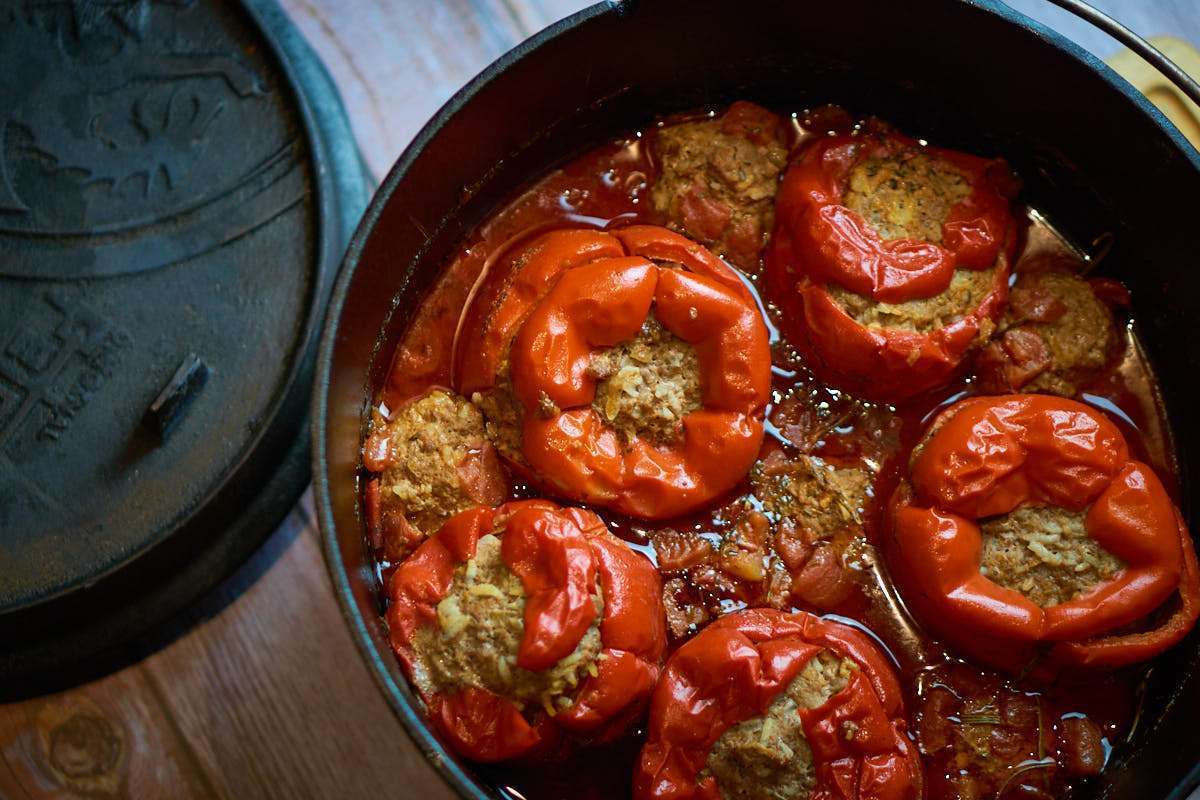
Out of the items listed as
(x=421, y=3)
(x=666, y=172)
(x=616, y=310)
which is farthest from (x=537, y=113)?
(x=421, y=3)

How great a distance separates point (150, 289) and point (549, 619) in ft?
4.46

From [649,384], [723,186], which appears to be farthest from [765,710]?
[723,186]

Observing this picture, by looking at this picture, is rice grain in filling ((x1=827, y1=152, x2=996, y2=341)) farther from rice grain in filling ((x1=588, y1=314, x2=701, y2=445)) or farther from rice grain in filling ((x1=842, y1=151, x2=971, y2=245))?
rice grain in filling ((x1=588, y1=314, x2=701, y2=445))

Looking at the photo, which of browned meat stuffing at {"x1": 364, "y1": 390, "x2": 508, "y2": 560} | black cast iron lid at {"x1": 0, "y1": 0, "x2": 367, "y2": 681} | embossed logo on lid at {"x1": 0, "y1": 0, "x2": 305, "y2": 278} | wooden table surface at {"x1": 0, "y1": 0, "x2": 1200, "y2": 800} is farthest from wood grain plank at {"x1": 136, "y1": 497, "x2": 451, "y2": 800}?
embossed logo on lid at {"x1": 0, "y1": 0, "x2": 305, "y2": 278}

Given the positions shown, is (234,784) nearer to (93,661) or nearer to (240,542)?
(93,661)

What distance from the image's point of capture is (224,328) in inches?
101

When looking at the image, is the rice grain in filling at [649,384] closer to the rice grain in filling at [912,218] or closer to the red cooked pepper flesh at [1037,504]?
the rice grain in filling at [912,218]

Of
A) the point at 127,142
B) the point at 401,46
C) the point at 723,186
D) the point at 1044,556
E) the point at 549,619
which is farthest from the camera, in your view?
the point at 401,46

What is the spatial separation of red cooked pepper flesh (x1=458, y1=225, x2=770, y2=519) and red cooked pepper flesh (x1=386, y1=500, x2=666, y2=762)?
0.38 feet

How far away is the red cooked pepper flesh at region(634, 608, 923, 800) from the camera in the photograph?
6.96ft

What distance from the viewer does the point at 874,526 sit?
2367 millimetres

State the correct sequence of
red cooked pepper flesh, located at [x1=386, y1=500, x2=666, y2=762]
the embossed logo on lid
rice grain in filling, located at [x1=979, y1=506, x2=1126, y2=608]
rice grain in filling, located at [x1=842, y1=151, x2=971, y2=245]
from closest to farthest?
1. red cooked pepper flesh, located at [x1=386, y1=500, x2=666, y2=762]
2. rice grain in filling, located at [x1=979, y1=506, x2=1126, y2=608]
3. rice grain in filling, located at [x1=842, y1=151, x2=971, y2=245]
4. the embossed logo on lid

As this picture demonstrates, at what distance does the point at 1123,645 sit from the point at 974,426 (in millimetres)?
558

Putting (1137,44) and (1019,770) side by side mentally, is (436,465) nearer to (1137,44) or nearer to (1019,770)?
(1019,770)
